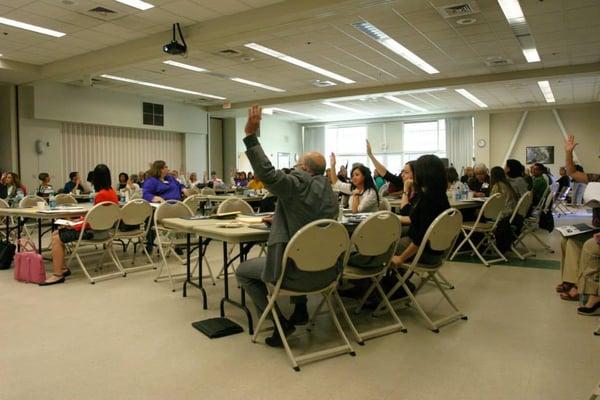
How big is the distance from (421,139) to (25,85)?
13207 millimetres

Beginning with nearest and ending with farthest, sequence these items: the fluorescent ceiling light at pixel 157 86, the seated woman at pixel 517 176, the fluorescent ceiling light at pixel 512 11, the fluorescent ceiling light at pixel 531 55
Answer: the fluorescent ceiling light at pixel 512 11 < the seated woman at pixel 517 176 < the fluorescent ceiling light at pixel 531 55 < the fluorescent ceiling light at pixel 157 86

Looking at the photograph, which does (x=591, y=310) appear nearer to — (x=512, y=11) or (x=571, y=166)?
(x=571, y=166)

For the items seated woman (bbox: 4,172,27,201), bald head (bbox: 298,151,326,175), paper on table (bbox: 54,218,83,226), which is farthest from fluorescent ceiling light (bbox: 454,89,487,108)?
bald head (bbox: 298,151,326,175)

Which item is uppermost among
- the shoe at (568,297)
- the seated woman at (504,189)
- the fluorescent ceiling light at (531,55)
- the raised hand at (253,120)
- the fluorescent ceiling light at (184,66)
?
the fluorescent ceiling light at (531,55)

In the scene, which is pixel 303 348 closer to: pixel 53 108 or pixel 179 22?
pixel 179 22

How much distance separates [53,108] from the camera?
36.5 feet

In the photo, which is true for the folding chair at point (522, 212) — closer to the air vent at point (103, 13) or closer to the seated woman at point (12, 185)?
the air vent at point (103, 13)

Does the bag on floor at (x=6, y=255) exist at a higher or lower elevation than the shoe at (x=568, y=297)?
higher

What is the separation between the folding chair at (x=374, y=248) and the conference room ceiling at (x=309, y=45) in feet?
12.7

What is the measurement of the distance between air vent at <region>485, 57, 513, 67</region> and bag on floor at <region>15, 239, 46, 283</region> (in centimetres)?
865

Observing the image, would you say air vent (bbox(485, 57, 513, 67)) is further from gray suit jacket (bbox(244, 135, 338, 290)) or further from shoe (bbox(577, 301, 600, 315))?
gray suit jacket (bbox(244, 135, 338, 290))

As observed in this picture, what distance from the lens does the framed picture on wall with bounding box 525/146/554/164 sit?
52.4 feet

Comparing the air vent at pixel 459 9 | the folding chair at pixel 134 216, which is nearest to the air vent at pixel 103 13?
the folding chair at pixel 134 216

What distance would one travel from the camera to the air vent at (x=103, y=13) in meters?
6.65
